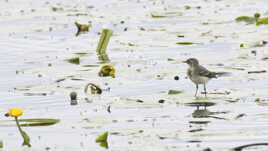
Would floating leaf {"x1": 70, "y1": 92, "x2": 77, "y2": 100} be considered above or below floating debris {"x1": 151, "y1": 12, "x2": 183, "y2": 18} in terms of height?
below

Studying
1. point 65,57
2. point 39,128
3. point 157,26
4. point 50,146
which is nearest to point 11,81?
point 65,57

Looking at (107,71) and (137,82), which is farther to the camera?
(107,71)

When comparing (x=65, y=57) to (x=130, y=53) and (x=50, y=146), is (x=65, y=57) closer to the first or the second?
(x=130, y=53)

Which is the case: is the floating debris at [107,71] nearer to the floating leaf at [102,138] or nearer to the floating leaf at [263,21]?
the floating leaf at [102,138]

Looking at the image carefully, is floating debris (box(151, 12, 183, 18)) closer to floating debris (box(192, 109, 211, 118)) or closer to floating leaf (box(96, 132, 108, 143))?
floating debris (box(192, 109, 211, 118))

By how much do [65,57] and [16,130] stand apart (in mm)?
6134

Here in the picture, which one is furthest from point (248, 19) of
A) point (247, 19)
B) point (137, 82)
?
point (137, 82)

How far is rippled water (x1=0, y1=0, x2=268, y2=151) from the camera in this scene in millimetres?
8125

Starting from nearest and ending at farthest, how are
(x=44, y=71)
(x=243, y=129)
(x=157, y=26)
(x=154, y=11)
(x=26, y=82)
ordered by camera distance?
(x=243, y=129) → (x=26, y=82) → (x=44, y=71) → (x=157, y=26) → (x=154, y=11)

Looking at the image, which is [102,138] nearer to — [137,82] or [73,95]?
[73,95]

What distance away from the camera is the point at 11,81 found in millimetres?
12094

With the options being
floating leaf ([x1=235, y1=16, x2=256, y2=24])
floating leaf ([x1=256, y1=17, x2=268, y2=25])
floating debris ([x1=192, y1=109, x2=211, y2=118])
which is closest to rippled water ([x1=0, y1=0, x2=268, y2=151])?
floating debris ([x1=192, y1=109, x2=211, y2=118])

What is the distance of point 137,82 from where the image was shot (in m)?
11.6

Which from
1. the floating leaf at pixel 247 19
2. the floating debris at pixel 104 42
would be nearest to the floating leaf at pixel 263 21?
the floating leaf at pixel 247 19
